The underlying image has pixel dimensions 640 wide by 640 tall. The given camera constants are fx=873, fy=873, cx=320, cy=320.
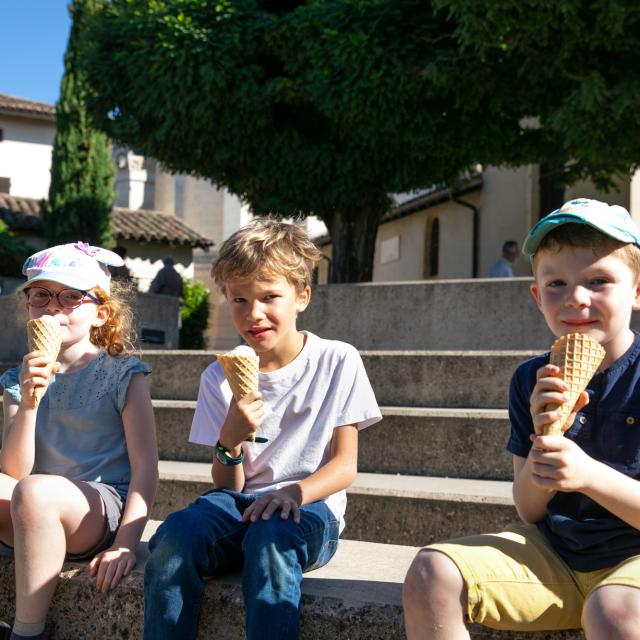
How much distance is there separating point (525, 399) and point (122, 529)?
52.8 inches

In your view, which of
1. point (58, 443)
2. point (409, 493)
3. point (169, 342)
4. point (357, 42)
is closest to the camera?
point (58, 443)

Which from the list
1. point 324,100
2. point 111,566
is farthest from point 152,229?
point 111,566

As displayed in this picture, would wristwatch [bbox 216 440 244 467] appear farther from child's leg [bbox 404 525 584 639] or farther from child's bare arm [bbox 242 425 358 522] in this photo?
child's leg [bbox 404 525 584 639]

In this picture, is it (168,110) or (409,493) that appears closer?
(409,493)

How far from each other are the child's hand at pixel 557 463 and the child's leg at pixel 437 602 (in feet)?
1.07

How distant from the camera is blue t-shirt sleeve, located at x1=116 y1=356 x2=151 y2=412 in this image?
9.93 ft

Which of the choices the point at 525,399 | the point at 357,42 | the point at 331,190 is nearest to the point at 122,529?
the point at 525,399

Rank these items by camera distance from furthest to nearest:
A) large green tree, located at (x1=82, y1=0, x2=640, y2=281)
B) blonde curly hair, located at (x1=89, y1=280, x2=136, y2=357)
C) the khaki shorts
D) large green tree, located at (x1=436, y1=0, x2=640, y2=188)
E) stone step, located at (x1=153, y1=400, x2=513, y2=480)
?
1. large green tree, located at (x1=82, y1=0, x2=640, y2=281)
2. large green tree, located at (x1=436, y1=0, x2=640, y2=188)
3. stone step, located at (x1=153, y1=400, x2=513, y2=480)
4. blonde curly hair, located at (x1=89, y1=280, x2=136, y2=357)
5. the khaki shorts

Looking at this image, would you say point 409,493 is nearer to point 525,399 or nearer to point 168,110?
point 525,399

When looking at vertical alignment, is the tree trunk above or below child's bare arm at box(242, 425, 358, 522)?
above

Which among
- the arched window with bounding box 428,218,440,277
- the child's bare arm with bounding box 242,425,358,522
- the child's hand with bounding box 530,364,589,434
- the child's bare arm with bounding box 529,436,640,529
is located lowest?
the child's bare arm with bounding box 242,425,358,522

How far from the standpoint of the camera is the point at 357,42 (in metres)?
12.2

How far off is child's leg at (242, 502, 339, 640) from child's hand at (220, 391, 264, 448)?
0.83 feet

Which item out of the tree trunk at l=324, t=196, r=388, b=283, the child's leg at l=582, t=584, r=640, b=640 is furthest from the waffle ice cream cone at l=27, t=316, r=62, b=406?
the tree trunk at l=324, t=196, r=388, b=283
